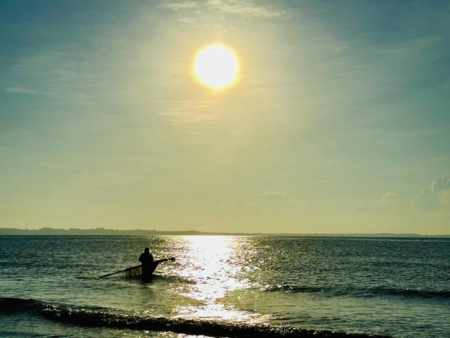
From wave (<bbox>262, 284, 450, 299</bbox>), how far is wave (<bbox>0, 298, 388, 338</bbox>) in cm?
1426

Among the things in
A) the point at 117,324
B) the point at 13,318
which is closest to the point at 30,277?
the point at 13,318

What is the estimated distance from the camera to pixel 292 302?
106 ft

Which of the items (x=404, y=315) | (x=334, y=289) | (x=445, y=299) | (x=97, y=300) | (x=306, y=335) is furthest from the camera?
(x=334, y=289)

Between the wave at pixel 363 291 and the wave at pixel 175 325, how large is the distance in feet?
46.8

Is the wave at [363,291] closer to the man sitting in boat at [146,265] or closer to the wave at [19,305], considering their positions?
the man sitting in boat at [146,265]

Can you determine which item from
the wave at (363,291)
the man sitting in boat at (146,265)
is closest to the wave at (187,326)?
the wave at (363,291)

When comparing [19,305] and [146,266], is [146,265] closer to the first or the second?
[146,266]

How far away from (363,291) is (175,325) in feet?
66.3

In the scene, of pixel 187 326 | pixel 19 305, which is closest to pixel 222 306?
pixel 187 326

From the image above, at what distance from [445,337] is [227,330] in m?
10.5

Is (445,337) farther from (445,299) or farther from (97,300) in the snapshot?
(97,300)

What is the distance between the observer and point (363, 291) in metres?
38.2

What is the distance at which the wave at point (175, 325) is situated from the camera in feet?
73.8

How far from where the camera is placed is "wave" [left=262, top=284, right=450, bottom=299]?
119ft
